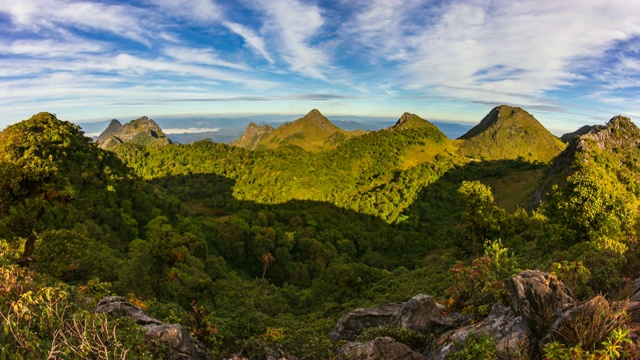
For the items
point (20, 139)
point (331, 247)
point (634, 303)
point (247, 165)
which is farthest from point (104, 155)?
point (634, 303)

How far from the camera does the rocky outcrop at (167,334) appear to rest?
44.1ft

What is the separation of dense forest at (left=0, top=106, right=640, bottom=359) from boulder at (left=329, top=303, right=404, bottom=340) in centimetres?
128

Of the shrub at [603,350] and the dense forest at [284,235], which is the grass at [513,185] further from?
the shrub at [603,350]

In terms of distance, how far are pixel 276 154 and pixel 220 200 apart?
51699 millimetres

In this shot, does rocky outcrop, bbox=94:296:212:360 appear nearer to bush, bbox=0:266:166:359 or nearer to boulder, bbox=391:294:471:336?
bush, bbox=0:266:166:359

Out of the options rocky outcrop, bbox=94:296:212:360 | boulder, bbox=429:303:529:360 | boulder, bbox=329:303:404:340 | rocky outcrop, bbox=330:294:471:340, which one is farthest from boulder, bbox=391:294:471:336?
rocky outcrop, bbox=94:296:212:360

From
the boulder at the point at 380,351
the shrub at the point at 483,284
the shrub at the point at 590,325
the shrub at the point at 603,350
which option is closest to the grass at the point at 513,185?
the shrub at the point at 483,284

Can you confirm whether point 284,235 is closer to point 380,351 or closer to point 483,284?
point 483,284

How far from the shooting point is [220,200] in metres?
144

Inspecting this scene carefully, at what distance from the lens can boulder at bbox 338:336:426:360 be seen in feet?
48.3

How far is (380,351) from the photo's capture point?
14.9 meters

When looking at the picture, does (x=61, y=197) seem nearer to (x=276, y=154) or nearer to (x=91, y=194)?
(x=91, y=194)

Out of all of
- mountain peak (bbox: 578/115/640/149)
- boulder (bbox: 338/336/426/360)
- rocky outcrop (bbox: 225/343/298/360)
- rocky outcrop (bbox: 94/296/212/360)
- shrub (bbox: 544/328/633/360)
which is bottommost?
rocky outcrop (bbox: 225/343/298/360)

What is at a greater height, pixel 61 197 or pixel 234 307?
pixel 61 197
